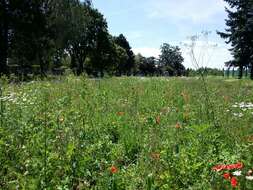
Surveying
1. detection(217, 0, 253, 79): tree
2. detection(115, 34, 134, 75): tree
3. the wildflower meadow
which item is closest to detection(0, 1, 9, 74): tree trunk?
detection(217, 0, 253, 79): tree

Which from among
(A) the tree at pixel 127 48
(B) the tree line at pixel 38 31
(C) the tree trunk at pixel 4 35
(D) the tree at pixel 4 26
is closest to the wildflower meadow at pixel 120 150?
(B) the tree line at pixel 38 31

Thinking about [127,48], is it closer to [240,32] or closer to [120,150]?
[240,32]

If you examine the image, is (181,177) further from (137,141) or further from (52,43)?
(52,43)

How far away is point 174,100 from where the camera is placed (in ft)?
43.4

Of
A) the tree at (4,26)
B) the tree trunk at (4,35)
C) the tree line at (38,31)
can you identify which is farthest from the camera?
the tree line at (38,31)

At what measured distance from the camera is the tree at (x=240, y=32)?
50.8 meters

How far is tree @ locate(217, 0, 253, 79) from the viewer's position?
5078 centimetres

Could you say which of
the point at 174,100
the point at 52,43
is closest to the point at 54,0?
the point at 52,43

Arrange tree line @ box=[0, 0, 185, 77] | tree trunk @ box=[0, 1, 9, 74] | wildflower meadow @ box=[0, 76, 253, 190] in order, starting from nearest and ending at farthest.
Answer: wildflower meadow @ box=[0, 76, 253, 190], tree trunk @ box=[0, 1, 9, 74], tree line @ box=[0, 0, 185, 77]

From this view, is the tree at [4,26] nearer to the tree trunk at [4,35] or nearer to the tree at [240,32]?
the tree trunk at [4,35]

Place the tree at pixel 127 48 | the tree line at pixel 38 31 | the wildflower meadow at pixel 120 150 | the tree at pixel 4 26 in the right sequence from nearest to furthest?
1. the wildflower meadow at pixel 120 150
2. the tree at pixel 4 26
3. the tree line at pixel 38 31
4. the tree at pixel 127 48

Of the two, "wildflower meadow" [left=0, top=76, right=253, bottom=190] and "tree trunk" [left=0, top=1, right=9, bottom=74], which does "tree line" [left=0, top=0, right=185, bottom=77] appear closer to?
"tree trunk" [left=0, top=1, right=9, bottom=74]

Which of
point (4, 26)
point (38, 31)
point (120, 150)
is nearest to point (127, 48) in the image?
point (38, 31)

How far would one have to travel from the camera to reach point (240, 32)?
168ft
